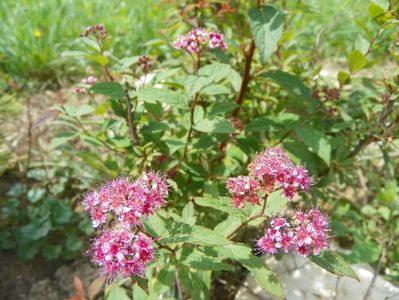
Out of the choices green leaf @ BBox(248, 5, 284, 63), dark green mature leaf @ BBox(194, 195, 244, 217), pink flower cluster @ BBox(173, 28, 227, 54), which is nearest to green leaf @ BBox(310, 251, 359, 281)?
dark green mature leaf @ BBox(194, 195, 244, 217)

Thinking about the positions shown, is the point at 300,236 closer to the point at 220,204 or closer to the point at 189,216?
the point at 220,204

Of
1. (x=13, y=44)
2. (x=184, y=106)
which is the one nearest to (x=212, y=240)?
(x=184, y=106)

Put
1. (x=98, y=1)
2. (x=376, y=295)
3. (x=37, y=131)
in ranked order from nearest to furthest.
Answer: (x=376, y=295) < (x=37, y=131) < (x=98, y=1)

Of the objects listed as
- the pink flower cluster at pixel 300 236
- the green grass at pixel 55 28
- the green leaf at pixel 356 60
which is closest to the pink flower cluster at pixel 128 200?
the pink flower cluster at pixel 300 236

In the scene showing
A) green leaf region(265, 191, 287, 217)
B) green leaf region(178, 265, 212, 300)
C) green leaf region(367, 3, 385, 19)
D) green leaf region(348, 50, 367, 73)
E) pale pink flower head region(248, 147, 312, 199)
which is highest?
green leaf region(367, 3, 385, 19)

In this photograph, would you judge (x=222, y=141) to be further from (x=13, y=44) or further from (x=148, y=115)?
(x=13, y=44)

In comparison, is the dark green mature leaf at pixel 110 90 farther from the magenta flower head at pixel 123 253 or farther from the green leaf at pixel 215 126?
the magenta flower head at pixel 123 253

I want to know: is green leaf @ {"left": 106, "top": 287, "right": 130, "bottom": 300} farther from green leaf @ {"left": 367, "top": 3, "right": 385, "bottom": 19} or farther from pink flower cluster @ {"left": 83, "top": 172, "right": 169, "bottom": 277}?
green leaf @ {"left": 367, "top": 3, "right": 385, "bottom": 19}
